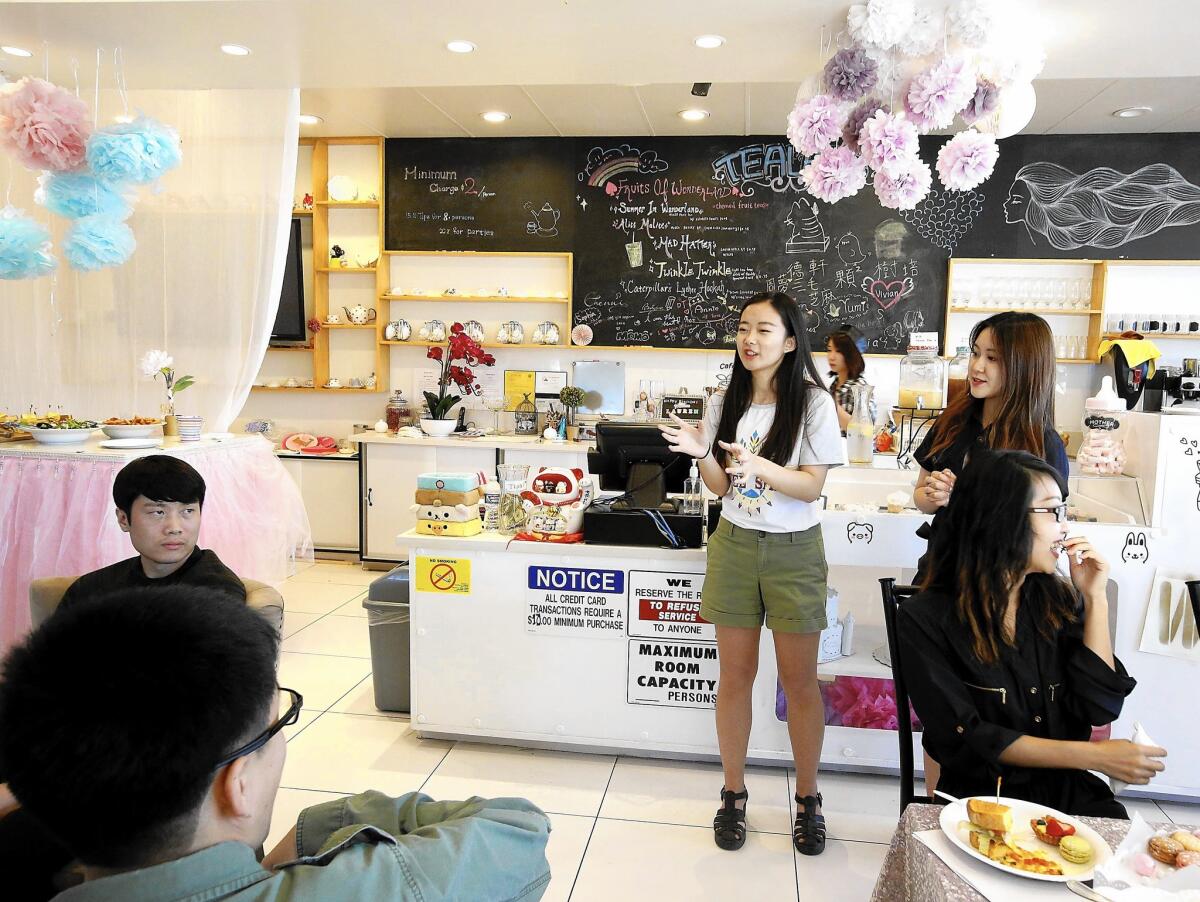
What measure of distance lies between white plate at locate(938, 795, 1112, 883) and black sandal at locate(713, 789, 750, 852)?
1399 millimetres

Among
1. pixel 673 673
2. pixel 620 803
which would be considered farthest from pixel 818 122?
pixel 620 803

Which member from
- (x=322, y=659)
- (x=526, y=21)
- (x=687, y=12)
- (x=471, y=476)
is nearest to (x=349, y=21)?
(x=526, y=21)

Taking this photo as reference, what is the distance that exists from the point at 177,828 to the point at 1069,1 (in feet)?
10.7

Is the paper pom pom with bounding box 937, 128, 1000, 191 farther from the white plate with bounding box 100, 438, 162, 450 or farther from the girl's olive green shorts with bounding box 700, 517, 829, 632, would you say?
the white plate with bounding box 100, 438, 162, 450

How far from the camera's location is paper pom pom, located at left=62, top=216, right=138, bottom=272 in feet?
10.3

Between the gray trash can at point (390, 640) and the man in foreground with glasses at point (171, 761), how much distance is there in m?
2.60

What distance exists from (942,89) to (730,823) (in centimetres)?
239

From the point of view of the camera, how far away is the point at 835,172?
296 cm

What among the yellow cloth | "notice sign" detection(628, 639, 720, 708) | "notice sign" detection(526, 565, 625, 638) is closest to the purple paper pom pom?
the yellow cloth

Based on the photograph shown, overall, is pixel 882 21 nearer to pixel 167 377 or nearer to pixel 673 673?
pixel 673 673

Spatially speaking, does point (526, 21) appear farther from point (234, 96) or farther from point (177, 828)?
point (177, 828)

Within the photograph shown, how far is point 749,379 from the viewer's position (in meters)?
2.67

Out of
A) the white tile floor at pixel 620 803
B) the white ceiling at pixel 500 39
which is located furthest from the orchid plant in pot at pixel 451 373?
the white tile floor at pixel 620 803

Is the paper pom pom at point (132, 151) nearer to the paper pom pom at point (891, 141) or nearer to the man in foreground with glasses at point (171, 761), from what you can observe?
the paper pom pom at point (891, 141)
